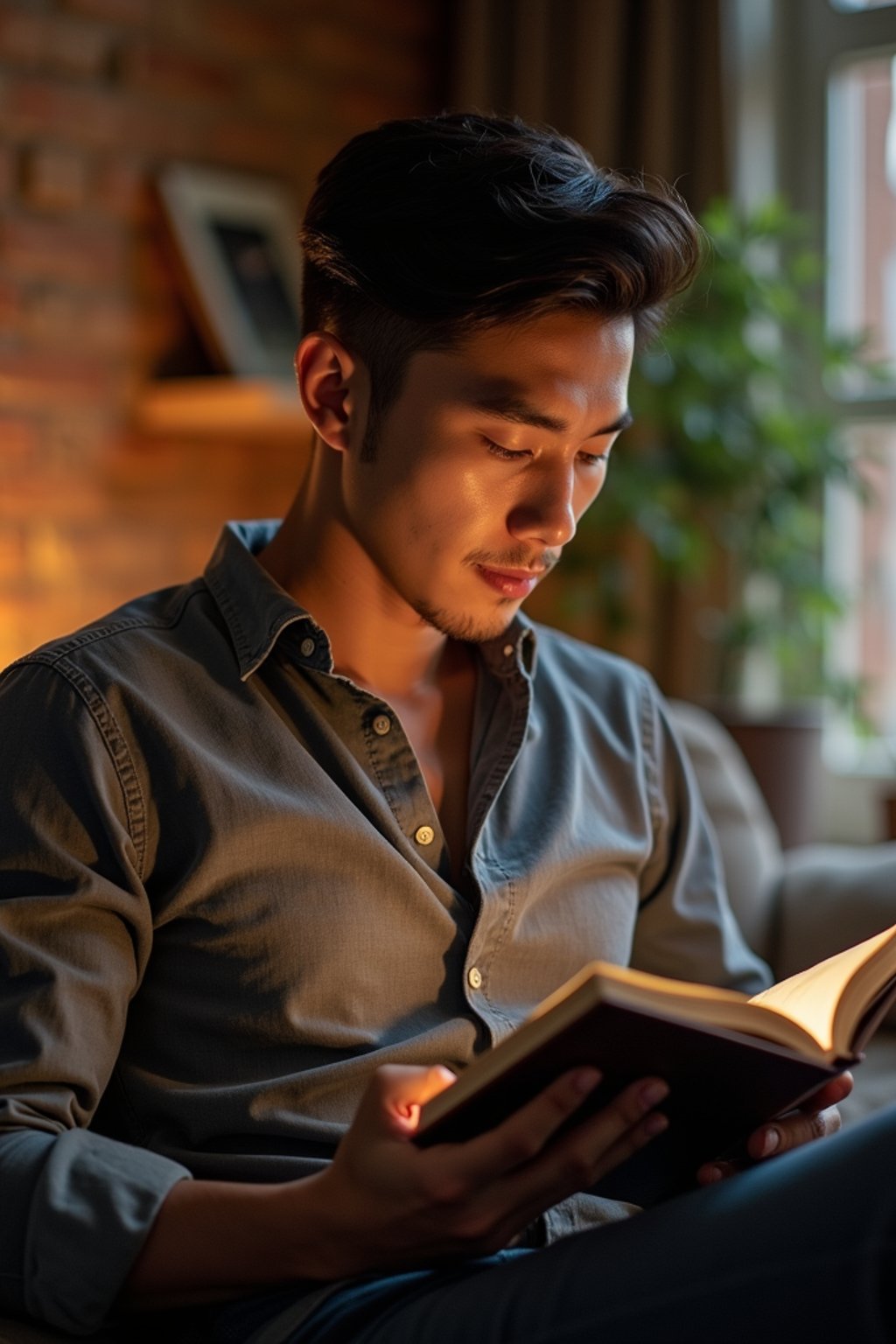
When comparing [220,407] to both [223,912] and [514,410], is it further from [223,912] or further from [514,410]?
[223,912]

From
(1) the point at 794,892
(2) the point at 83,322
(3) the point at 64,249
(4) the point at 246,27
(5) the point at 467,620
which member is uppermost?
(4) the point at 246,27

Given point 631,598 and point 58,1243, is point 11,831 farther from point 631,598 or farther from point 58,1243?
point 631,598

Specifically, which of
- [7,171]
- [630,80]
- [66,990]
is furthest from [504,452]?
[630,80]

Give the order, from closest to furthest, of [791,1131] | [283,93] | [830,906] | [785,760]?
[791,1131]
[830,906]
[785,760]
[283,93]

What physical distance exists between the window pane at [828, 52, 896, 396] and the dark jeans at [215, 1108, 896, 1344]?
8.67 feet

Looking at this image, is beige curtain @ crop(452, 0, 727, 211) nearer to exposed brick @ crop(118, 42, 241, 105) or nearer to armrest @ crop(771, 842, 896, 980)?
exposed brick @ crop(118, 42, 241, 105)

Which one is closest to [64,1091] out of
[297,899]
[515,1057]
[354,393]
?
[297,899]

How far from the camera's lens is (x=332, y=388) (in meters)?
1.30

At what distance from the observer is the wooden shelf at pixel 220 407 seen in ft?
9.89

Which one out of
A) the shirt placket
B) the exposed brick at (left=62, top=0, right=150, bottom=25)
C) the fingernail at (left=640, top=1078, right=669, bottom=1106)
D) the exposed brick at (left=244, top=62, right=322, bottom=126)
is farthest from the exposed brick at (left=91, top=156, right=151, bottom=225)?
the fingernail at (left=640, top=1078, right=669, bottom=1106)

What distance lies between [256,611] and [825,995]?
0.51 metres

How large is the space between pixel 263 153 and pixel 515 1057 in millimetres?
2939

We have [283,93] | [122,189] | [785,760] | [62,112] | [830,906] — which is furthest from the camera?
[283,93]

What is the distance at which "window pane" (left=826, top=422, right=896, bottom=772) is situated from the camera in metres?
3.27
